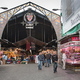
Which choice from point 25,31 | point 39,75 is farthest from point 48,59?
point 25,31

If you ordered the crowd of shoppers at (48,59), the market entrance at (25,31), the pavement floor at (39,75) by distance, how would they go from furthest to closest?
the market entrance at (25,31) → the crowd of shoppers at (48,59) → the pavement floor at (39,75)

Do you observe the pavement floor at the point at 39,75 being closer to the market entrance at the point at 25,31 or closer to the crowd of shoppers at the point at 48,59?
the crowd of shoppers at the point at 48,59

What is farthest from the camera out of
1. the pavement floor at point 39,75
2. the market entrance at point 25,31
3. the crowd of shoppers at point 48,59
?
the market entrance at point 25,31

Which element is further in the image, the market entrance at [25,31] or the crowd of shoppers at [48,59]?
the market entrance at [25,31]

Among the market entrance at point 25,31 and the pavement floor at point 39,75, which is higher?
the market entrance at point 25,31

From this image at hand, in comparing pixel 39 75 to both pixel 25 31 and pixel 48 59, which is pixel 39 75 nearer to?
pixel 48 59

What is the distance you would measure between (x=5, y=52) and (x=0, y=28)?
5120 mm

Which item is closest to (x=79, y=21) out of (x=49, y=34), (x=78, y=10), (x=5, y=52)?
(x=78, y=10)

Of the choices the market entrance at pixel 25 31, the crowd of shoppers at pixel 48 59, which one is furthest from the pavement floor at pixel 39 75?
the market entrance at pixel 25 31

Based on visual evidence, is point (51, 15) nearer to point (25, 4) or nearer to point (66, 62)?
point (25, 4)

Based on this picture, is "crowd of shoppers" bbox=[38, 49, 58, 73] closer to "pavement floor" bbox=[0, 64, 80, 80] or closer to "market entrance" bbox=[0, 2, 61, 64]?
"pavement floor" bbox=[0, 64, 80, 80]

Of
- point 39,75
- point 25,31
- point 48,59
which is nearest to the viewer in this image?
point 39,75

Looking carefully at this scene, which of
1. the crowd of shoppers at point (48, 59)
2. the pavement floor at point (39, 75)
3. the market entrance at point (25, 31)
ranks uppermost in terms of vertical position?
the market entrance at point (25, 31)

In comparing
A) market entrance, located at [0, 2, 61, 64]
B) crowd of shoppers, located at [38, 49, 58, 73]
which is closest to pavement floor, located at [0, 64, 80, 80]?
crowd of shoppers, located at [38, 49, 58, 73]
